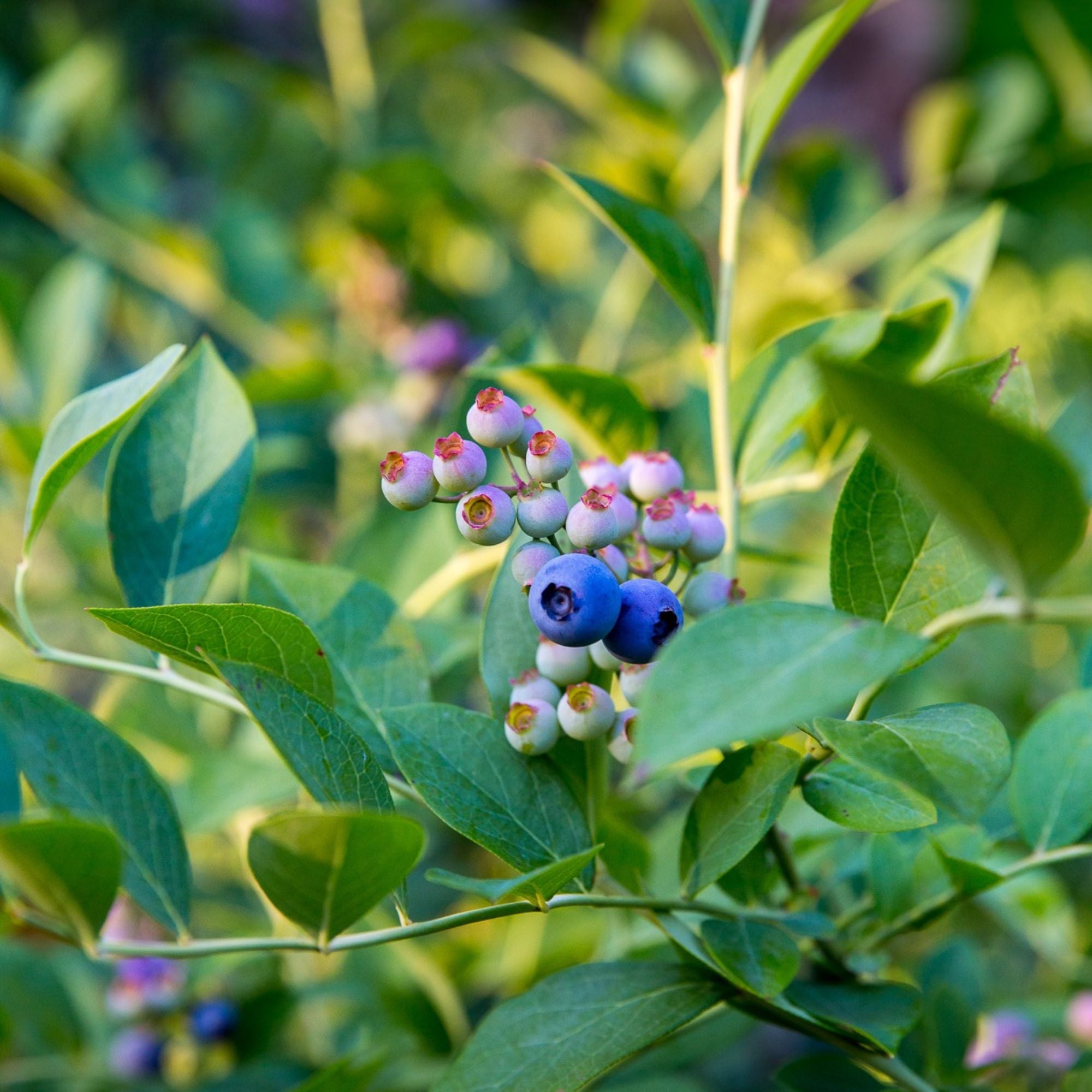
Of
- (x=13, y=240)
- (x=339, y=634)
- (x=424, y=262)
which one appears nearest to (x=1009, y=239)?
(x=424, y=262)

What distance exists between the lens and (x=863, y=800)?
46 cm

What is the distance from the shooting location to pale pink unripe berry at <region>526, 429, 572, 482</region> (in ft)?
1.51

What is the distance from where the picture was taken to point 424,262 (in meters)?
1.42

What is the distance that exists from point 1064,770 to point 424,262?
107 cm

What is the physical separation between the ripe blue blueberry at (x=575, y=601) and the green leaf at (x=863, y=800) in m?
0.12

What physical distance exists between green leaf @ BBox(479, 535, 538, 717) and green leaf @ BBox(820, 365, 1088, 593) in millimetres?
233

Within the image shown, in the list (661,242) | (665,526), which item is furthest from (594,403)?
(665,526)

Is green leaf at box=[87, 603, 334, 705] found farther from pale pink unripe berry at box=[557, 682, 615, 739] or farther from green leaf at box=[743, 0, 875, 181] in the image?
green leaf at box=[743, 0, 875, 181]

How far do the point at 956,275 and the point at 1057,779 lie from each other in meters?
0.34

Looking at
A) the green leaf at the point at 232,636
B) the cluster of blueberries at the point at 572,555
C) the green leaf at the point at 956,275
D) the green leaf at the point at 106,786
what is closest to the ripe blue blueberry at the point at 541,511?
the cluster of blueberries at the point at 572,555

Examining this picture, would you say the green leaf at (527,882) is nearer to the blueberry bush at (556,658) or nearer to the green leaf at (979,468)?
the blueberry bush at (556,658)

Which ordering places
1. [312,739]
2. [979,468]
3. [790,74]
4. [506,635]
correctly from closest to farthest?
[979,468], [312,739], [506,635], [790,74]

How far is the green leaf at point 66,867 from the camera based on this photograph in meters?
0.40

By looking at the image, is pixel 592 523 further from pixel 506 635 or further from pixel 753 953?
pixel 753 953
